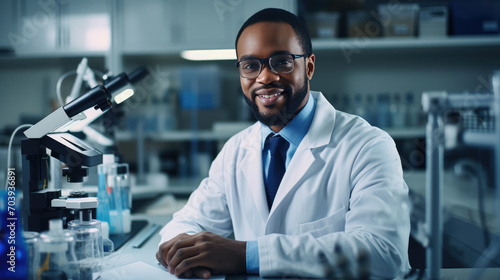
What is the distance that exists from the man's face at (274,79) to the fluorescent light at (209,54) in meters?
1.32

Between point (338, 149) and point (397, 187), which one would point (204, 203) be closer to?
point (338, 149)

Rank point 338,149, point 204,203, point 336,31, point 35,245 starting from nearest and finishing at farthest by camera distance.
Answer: point 35,245, point 338,149, point 204,203, point 336,31

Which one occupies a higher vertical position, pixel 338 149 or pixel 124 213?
pixel 338 149

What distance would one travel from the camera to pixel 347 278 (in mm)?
570

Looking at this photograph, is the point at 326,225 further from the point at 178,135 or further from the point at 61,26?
the point at 61,26

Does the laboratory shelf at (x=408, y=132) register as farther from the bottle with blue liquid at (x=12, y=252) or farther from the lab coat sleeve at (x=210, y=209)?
the bottle with blue liquid at (x=12, y=252)

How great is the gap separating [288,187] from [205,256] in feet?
1.26

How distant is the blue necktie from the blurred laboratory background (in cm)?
121

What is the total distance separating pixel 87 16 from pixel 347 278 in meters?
2.69

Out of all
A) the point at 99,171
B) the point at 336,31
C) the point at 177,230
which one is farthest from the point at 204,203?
the point at 336,31

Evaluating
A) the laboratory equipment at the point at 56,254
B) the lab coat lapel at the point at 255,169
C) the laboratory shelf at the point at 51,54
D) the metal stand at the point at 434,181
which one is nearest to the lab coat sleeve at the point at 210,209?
the lab coat lapel at the point at 255,169

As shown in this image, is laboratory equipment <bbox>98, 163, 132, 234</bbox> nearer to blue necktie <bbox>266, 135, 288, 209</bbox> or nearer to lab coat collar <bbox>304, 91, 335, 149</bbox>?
blue necktie <bbox>266, 135, 288, 209</bbox>

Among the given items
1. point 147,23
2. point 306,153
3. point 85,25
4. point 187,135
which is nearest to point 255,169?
point 306,153

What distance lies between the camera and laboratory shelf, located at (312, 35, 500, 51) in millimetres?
2297
